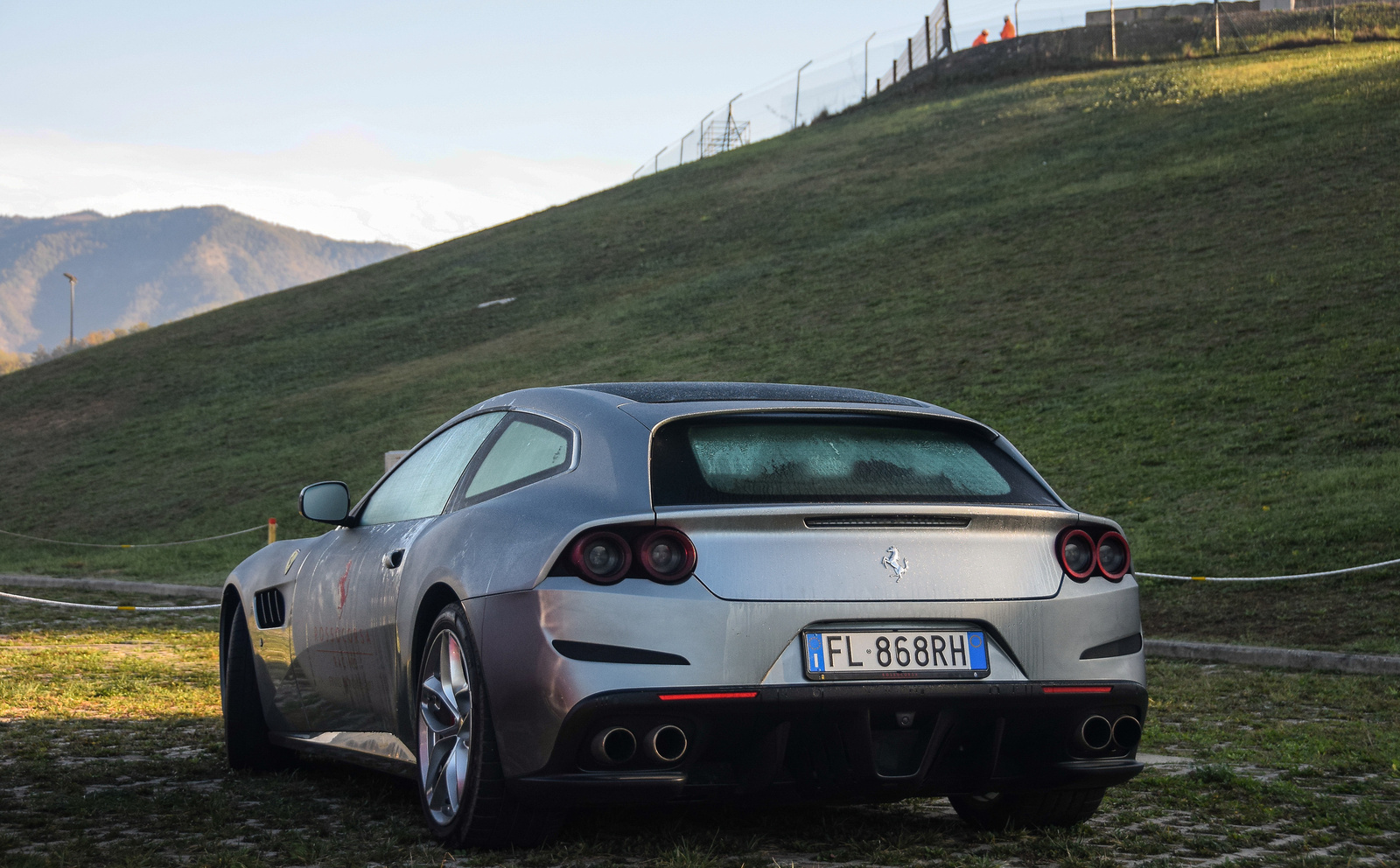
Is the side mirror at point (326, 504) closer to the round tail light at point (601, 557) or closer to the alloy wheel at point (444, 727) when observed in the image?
the alloy wheel at point (444, 727)

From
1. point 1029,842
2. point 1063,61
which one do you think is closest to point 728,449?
point 1029,842

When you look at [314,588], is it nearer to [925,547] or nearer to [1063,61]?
[925,547]

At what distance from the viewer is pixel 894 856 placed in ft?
13.0

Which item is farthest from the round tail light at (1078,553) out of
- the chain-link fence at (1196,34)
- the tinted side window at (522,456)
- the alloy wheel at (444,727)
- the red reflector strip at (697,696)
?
the chain-link fence at (1196,34)

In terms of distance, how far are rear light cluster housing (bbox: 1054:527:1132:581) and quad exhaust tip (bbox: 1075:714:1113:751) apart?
0.41m

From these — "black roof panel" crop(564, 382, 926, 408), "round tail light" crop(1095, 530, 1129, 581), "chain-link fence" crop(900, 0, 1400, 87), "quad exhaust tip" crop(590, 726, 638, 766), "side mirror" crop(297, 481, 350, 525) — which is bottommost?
"quad exhaust tip" crop(590, 726, 638, 766)

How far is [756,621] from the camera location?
3.57 meters

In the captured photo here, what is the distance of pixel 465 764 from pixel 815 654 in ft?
3.79

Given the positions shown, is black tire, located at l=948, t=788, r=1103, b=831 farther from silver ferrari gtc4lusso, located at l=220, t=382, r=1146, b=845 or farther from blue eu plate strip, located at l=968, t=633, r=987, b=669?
blue eu plate strip, located at l=968, t=633, r=987, b=669

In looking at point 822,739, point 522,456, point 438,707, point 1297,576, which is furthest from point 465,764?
point 1297,576

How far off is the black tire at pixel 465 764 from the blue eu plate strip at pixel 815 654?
94 cm

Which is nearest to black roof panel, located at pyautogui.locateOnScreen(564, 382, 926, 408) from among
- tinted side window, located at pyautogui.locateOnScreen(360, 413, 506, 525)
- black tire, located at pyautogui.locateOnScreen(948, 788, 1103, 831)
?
tinted side window, located at pyautogui.locateOnScreen(360, 413, 506, 525)

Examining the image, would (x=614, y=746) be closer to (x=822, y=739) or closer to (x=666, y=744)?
(x=666, y=744)

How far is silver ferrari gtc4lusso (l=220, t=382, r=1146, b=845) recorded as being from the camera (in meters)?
3.56
